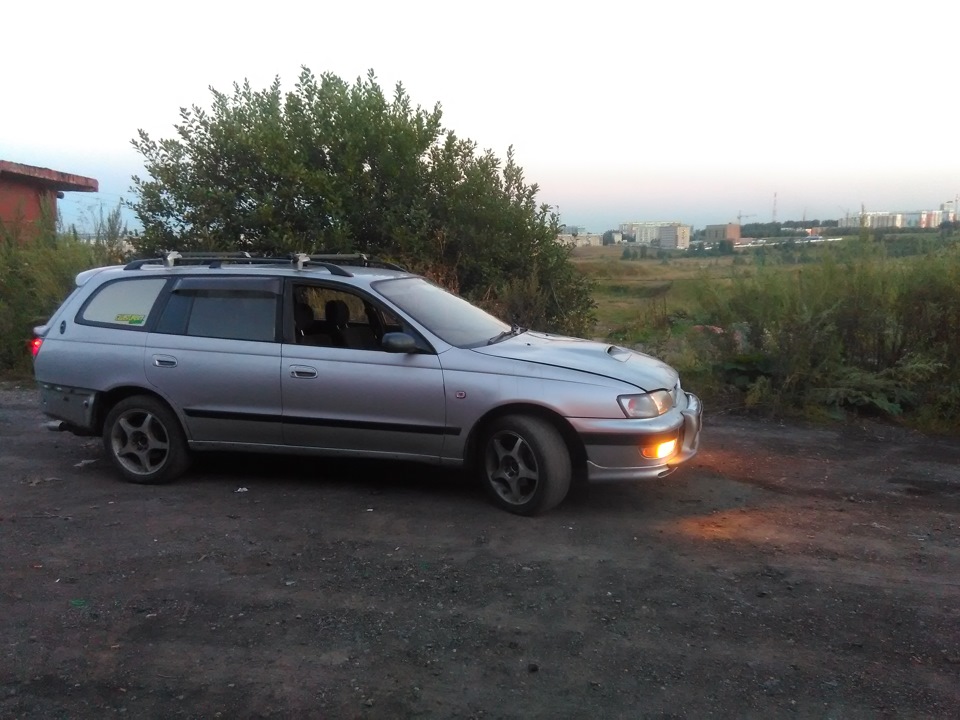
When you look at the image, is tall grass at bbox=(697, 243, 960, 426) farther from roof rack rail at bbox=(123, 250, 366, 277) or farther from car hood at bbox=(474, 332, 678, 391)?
roof rack rail at bbox=(123, 250, 366, 277)

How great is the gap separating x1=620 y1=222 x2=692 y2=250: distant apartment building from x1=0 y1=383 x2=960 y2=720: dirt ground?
12128 millimetres

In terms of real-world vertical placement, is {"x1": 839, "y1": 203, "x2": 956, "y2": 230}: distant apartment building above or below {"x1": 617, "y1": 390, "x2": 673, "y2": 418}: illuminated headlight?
above


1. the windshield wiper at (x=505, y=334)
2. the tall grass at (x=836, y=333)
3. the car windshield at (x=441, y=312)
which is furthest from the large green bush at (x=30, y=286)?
the tall grass at (x=836, y=333)

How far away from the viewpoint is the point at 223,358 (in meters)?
6.75

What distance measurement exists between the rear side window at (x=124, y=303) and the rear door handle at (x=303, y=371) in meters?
1.38

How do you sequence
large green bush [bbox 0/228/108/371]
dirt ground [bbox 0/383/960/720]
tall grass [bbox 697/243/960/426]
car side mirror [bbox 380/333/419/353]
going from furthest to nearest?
1. large green bush [bbox 0/228/108/371]
2. tall grass [bbox 697/243/960/426]
3. car side mirror [bbox 380/333/419/353]
4. dirt ground [bbox 0/383/960/720]

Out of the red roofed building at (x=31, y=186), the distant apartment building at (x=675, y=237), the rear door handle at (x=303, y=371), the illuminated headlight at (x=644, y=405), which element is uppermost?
the red roofed building at (x=31, y=186)

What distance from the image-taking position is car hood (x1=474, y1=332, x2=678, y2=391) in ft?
20.3

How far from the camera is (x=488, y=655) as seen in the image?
4.18 meters

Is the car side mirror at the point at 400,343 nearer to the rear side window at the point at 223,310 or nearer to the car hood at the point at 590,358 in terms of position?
the car hood at the point at 590,358

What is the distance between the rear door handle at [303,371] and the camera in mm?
6527

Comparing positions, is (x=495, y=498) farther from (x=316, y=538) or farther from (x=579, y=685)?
(x=579, y=685)

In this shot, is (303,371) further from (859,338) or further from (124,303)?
(859,338)

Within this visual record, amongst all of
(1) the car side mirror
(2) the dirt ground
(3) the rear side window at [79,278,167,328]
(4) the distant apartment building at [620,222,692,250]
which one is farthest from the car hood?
(4) the distant apartment building at [620,222,692,250]
